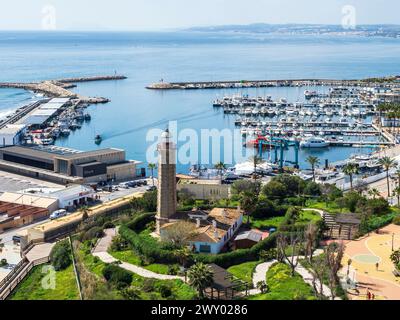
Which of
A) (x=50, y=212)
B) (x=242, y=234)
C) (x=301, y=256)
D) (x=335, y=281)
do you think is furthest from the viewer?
(x=50, y=212)

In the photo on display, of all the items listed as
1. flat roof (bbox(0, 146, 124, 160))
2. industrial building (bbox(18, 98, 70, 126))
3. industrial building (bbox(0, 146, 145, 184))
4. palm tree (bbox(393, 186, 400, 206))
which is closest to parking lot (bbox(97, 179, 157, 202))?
industrial building (bbox(0, 146, 145, 184))

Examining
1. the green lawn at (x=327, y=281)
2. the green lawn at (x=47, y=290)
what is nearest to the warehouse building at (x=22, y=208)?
the green lawn at (x=47, y=290)

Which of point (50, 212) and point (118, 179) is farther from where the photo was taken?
point (118, 179)

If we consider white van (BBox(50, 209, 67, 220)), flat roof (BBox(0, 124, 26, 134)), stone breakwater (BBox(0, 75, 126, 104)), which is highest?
stone breakwater (BBox(0, 75, 126, 104))

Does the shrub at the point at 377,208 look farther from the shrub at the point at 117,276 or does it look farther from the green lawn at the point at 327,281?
the shrub at the point at 117,276

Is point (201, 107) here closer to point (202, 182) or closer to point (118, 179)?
point (118, 179)

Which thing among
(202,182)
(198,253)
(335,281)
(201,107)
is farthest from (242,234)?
(201,107)

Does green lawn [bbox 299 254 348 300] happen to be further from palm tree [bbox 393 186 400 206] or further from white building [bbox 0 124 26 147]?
white building [bbox 0 124 26 147]
